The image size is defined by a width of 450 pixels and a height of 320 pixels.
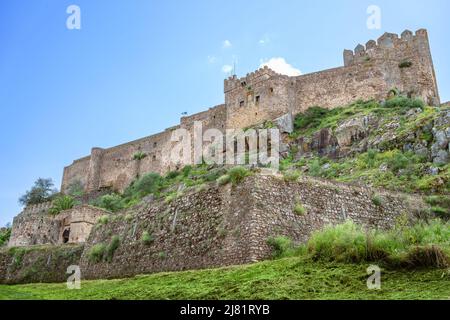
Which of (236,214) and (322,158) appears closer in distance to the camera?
(236,214)

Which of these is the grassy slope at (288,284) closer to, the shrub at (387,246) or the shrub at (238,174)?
the shrub at (387,246)

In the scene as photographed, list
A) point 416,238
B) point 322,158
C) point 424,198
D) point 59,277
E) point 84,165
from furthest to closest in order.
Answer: point 84,165, point 322,158, point 59,277, point 424,198, point 416,238

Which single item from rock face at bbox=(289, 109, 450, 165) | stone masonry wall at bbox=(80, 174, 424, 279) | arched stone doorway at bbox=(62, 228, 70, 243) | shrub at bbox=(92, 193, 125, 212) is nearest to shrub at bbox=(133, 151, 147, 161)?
shrub at bbox=(92, 193, 125, 212)

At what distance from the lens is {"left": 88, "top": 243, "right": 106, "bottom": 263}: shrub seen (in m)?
17.6

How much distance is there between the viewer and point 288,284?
910 cm

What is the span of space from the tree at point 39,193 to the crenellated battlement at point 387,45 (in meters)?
31.5

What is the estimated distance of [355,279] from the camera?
8836mm

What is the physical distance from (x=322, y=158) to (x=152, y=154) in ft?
80.2

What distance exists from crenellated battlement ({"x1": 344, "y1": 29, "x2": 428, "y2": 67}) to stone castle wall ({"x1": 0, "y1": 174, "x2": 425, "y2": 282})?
86.6ft

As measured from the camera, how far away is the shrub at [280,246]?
12332 millimetres

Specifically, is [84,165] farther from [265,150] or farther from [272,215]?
[272,215]

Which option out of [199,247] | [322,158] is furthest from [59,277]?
[322,158]

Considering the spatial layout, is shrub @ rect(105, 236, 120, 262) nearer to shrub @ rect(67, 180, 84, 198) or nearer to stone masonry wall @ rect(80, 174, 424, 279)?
stone masonry wall @ rect(80, 174, 424, 279)
